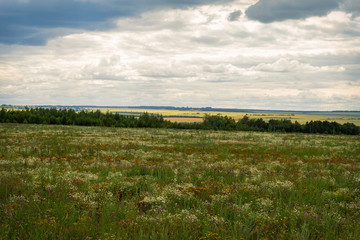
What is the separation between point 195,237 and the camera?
590cm

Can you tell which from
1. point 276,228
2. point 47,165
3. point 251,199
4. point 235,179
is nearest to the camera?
point 276,228

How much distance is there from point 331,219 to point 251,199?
2.41 m

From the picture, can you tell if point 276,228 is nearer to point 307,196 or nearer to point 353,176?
point 307,196

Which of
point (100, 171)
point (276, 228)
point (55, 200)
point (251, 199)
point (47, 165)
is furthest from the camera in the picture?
point (47, 165)

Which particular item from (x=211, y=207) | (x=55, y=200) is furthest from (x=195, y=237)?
(x=55, y=200)

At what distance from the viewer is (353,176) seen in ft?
43.2

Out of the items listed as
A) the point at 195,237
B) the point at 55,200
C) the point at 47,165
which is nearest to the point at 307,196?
the point at 195,237

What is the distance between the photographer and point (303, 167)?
15.7 meters

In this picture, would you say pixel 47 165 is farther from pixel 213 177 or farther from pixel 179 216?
pixel 179 216

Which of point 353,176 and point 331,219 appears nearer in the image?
point 331,219

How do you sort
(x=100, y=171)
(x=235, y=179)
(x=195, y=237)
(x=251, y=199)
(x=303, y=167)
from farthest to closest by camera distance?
(x=303, y=167) → (x=100, y=171) → (x=235, y=179) → (x=251, y=199) → (x=195, y=237)

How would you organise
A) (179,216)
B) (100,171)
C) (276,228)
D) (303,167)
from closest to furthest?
(276,228), (179,216), (100,171), (303,167)

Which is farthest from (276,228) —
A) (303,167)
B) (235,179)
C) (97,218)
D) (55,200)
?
(303,167)

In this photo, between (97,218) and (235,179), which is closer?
(97,218)
